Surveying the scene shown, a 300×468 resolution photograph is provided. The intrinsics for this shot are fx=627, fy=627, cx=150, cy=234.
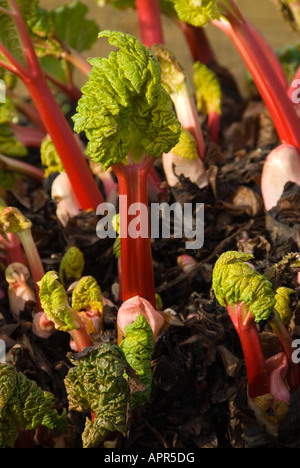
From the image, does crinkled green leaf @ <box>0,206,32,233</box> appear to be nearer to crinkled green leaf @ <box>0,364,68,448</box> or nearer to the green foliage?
crinkled green leaf @ <box>0,364,68,448</box>

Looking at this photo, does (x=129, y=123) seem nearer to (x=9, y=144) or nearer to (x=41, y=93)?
(x=41, y=93)

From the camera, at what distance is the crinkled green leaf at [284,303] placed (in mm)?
882

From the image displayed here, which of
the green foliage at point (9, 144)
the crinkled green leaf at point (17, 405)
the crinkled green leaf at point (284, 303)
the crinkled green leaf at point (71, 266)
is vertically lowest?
the crinkled green leaf at point (17, 405)

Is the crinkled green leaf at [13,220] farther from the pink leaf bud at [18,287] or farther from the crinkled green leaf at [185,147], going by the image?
the crinkled green leaf at [185,147]

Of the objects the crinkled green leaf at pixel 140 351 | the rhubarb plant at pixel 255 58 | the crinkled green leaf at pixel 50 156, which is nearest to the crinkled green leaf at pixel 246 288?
the crinkled green leaf at pixel 140 351

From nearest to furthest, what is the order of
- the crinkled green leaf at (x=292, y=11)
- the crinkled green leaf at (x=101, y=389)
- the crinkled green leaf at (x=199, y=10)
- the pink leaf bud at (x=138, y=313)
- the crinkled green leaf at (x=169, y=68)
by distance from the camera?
the crinkled green leaf at (x=101, y=389), the pink leaf bud at (x=138, y=313), the crinkled green leaf at (x=199, y=10), the crinkled green leaf at (x=169, y=68), the crinkled green leaf at (x=292, y=11)

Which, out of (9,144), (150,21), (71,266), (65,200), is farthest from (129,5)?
(71,266)

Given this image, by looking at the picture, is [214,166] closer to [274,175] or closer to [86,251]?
[274,175]

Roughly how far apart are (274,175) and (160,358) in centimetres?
39

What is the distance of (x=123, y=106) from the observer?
79 centimetres

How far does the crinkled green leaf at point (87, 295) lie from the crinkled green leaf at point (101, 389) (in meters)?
0.15

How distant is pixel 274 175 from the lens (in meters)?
1.05

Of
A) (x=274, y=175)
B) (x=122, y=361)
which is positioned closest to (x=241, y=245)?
(x=274, y=175)

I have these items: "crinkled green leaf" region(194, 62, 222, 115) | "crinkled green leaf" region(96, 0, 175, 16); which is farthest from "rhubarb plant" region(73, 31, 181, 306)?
"crinkled green leaf" region(96, 0, 175, 16)
